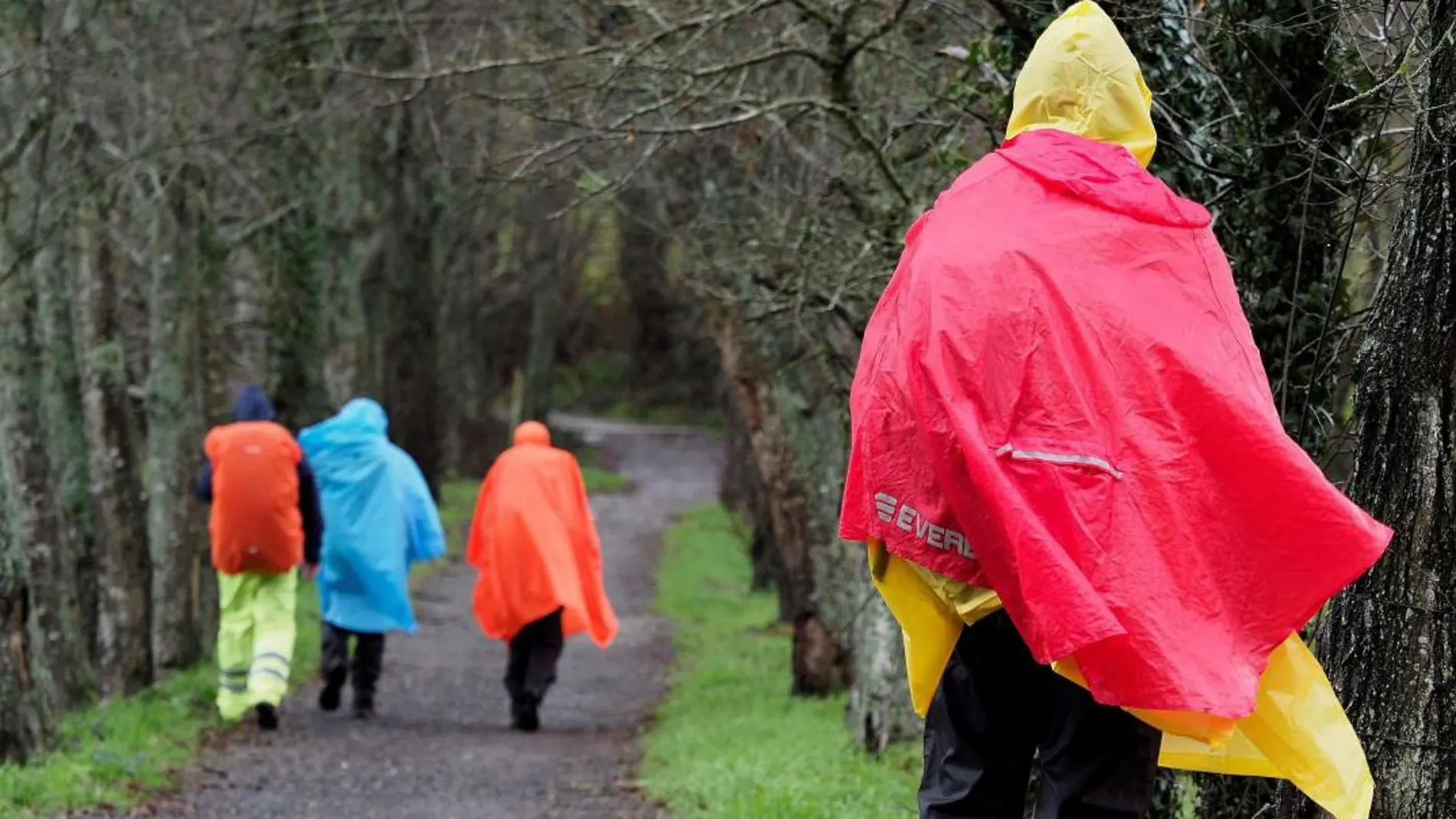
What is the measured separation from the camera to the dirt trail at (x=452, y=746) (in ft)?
30.3

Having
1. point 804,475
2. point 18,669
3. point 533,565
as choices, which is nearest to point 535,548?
point 533,565

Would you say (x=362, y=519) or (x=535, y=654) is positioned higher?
(x=362, y=519)

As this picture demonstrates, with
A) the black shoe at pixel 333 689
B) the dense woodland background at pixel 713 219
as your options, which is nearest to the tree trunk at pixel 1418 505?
the dense woodland background at pixel 713 219

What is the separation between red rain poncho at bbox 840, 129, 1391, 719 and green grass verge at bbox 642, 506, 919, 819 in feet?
12.8

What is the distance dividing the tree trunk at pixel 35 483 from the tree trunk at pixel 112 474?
98 centimetres

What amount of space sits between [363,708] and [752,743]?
3.09 m

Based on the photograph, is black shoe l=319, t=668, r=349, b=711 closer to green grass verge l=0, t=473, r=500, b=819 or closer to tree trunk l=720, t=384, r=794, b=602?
green grass verge l=0, t=473, r=500, b=819

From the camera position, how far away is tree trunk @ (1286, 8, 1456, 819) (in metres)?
4.39

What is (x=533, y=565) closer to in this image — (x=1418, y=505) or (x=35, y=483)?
(x=35, y=483)

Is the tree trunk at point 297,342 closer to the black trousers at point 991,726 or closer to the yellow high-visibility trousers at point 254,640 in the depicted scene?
the yellow high-visibility trousers at point 254,640

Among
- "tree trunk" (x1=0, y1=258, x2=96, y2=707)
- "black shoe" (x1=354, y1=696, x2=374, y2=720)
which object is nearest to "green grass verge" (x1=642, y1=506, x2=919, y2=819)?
"black shoe" (x1=354, y1=696, x2=374, y2=720)

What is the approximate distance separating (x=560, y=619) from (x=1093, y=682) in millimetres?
9331

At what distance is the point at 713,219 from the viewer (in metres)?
12.4

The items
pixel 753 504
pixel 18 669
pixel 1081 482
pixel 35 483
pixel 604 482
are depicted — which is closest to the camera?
pixel 1081 482
